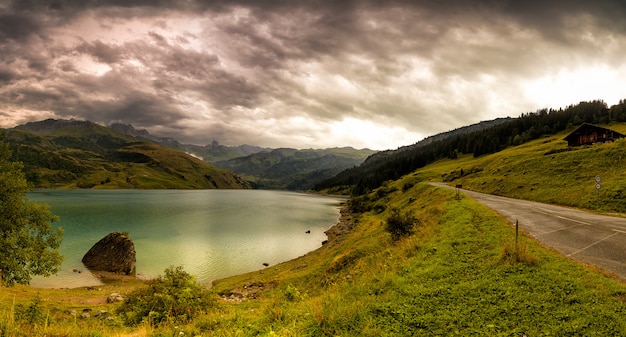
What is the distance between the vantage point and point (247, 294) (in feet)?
107

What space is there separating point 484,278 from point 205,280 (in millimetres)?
39350

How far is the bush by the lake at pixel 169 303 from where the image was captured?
14.1 m

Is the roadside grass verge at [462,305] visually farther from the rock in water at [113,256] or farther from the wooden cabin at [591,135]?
the wooden cabin at [591,135]

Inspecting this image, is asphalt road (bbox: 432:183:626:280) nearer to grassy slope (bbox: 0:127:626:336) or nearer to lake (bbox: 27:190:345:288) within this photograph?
grassy slope (bbox: 0:127:626:336)

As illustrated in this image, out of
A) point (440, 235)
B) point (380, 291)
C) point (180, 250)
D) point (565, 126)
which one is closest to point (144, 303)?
point (380, 291)

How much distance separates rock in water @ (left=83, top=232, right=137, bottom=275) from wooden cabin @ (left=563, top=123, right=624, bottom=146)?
120736 mm

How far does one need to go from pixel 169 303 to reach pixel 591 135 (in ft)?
387

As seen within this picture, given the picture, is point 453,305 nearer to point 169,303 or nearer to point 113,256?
point 169,303

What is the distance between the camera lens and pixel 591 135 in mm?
86062

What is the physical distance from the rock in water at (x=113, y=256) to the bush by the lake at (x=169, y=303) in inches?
1208

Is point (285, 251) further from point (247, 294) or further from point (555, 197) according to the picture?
point (555, 197)

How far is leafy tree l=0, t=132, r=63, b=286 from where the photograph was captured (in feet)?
95.3

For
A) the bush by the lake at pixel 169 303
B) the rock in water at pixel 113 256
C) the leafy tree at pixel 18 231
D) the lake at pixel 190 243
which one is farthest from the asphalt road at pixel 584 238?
the rock in water at pixel 113 256

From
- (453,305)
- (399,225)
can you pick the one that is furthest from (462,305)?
(399,225)
